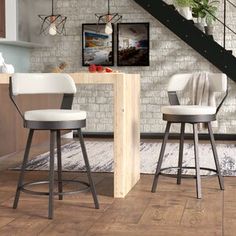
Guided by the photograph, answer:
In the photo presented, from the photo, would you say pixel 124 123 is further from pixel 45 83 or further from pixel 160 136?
pixel 160 136

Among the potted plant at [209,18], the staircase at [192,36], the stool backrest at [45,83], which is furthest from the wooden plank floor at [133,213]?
the potted plant at [209,18]

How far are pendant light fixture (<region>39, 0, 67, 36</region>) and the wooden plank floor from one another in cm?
376

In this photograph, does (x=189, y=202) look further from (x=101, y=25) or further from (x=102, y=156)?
(x=101, y=25)

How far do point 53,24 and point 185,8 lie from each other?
1.91 meters

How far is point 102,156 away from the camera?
5.91m

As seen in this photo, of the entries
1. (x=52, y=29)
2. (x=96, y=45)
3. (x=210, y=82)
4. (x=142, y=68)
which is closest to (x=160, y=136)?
(x=142, y=68)

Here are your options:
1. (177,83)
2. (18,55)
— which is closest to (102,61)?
(18,55)

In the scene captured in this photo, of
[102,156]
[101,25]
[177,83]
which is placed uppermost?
[101,25]

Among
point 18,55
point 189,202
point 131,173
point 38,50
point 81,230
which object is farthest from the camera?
point 38,50

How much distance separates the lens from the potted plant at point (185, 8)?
299 inches

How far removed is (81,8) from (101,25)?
0.42 meters

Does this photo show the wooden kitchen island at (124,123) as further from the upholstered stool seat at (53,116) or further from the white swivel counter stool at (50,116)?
the upholstered stool seat at (53,116)

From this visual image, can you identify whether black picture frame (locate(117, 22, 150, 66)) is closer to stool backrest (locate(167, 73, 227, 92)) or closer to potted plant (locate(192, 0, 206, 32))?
potted plant (locate(192, 0, 206, 32))

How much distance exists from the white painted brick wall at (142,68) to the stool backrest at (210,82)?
3590 mm
